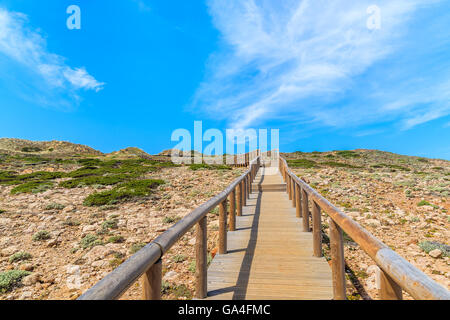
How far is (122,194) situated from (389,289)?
415 inches

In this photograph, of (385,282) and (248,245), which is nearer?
(385,282)

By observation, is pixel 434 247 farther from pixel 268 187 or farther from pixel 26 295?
pixel 26 295

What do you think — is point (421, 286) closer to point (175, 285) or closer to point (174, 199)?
point (175, 285)

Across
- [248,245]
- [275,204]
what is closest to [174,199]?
[275,204]

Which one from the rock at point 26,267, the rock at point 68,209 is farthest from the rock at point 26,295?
the rock at point 68,209

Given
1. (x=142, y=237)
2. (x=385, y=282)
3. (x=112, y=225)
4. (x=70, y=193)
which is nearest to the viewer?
(x=385, y=282)

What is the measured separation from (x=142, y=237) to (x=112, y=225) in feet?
4.73

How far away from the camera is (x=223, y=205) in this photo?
4520 mm

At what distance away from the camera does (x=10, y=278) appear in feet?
15.5

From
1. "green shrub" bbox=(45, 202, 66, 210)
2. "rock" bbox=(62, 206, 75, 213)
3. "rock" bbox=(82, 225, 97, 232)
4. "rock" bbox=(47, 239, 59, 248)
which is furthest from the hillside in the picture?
"rock" bbox=(47, 239, 59, 248)

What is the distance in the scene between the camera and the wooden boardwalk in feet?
10.6

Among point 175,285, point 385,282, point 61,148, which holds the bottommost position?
point 175,285

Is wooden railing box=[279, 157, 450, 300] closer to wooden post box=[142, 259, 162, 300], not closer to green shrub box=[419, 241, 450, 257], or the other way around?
wooden post box=[142, 259, 162, 300]

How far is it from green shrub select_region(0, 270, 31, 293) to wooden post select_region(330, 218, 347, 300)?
5698 mm
